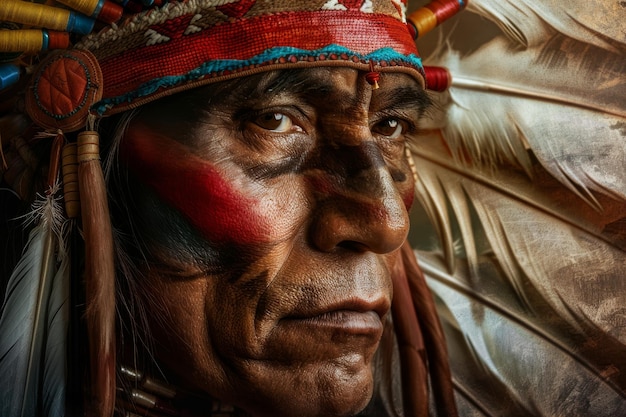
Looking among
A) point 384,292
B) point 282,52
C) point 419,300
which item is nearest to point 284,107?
point 282,52

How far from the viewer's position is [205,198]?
1042mm

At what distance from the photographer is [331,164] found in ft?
3.64

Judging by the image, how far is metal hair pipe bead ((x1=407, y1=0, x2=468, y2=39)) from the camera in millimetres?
1349

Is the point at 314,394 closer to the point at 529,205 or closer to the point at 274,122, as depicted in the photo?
the point at 274,122

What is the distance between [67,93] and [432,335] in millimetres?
818

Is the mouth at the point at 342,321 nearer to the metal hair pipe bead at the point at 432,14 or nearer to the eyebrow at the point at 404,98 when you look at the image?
the eyebrow at the point at 404,98

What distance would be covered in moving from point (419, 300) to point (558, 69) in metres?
0.53

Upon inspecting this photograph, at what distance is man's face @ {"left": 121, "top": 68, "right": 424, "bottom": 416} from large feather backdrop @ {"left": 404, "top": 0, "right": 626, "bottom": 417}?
43 centimetres

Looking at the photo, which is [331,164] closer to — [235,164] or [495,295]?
[235,164]

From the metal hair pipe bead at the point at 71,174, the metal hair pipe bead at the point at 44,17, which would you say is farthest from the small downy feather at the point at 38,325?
the metal hair pipe bead at the point at 44,17

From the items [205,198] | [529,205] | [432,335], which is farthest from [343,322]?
[529,205]

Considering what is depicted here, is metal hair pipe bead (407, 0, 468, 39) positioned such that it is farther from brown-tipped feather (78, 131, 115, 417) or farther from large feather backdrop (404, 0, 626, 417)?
brown-tipped feather (78, 131, 115, 417)

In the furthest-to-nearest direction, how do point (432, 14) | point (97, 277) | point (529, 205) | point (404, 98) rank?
point (529, 205)
point (432, 14)
point (404, 98)
point (97, 277)

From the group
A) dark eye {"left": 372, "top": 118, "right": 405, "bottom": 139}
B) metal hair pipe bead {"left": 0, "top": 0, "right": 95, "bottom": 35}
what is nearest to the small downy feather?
metal hair pipe bead {"left": 0, "top": 0, "right": 95, "bottom": 35}
